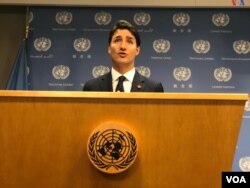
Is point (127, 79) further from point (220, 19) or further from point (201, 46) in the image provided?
point (220, 19)

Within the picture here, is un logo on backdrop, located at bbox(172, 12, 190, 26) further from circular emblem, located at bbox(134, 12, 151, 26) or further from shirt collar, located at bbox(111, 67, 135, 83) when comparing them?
shirt collar, located at bbox(111, 67, 135, 83)

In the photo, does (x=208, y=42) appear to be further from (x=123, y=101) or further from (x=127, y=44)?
(x=123, y=101)

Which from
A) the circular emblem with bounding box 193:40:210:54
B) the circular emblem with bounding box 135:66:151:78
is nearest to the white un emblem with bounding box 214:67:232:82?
the circular emblem with bounding box 193:40:210:54

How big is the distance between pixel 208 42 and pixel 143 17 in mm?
796

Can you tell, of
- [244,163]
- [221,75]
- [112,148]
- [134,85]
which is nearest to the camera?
[112,148]

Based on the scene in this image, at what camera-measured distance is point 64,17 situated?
4.10 m

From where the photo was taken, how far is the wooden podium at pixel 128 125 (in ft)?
3.83

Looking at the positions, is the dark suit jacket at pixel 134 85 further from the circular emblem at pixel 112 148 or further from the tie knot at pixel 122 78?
the circular emblem at pixel 112 148

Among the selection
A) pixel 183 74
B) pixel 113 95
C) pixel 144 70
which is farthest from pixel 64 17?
pixel 113 95

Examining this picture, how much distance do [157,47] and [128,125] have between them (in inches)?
117

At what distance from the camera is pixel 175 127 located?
3.85 ft

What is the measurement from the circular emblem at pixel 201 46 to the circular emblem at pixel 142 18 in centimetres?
59

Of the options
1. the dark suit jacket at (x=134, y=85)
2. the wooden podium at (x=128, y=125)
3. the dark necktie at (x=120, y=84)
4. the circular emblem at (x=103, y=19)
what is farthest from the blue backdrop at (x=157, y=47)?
the wooden podium at (x=128, y=125)

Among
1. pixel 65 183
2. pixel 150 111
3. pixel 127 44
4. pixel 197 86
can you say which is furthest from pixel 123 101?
pixel 197 86
